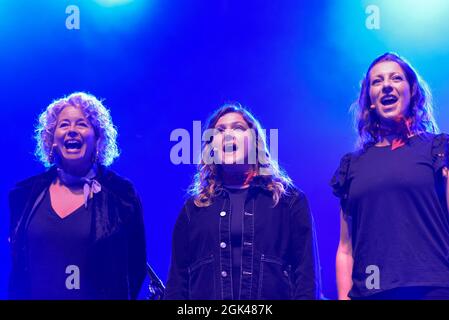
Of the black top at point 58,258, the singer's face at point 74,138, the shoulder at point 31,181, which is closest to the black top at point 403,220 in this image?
the black top at point 58,258

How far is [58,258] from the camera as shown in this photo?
3.38 m

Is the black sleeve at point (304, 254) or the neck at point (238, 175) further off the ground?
the neck at point (238, 175)

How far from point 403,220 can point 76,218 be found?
1718mm

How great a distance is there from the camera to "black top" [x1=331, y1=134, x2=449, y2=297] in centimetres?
298

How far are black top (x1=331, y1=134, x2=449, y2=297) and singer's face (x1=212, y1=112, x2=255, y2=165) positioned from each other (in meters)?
0.65

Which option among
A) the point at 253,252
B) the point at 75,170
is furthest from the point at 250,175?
the point at 75,170

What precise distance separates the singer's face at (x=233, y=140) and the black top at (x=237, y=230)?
0.65 feet

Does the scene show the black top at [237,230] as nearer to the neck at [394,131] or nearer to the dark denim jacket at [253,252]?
the dark denim jacket at [253,252]

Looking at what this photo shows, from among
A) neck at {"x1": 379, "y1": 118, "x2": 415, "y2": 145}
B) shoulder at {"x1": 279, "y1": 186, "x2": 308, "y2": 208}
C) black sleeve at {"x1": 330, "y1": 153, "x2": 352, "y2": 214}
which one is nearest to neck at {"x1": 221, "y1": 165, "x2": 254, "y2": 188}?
shoulder at {"x1": 279, "y1": 186, "x2": 308, "y2": 208}

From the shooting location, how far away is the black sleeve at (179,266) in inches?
129

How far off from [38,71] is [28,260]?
132cm

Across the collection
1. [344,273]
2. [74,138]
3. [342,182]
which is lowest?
[344,273]

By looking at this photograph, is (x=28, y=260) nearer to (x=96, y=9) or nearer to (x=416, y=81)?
(x=96, y=9)

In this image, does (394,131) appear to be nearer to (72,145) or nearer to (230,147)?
(230,147)
